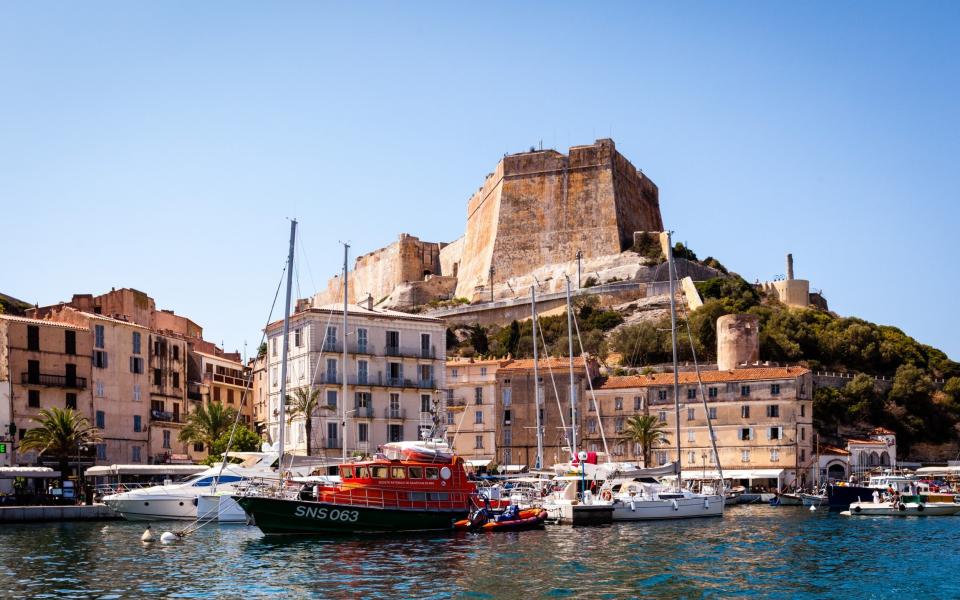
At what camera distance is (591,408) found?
71.8 metres

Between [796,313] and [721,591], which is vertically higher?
[796,313]

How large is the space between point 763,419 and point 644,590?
45.0 metres

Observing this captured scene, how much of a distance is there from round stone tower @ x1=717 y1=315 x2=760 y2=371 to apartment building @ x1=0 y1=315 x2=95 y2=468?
1680 inches

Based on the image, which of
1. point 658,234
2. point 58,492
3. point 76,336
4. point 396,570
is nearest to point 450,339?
point 658,234

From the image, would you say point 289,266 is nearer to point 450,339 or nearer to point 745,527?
point 745,527

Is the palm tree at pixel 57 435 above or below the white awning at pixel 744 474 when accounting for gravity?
above

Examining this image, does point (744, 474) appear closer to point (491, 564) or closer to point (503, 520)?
point (503, 520)

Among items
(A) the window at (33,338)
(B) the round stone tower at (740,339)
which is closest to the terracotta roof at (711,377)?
(B) the round stone tower at (740,339)

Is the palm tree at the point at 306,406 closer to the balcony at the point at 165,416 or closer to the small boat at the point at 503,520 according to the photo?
the balcony at the point at 165,416

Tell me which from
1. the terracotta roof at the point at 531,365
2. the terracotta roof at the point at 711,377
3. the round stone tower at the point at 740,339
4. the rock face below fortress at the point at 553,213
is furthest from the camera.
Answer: the rock face below fortress at the point at 553,213

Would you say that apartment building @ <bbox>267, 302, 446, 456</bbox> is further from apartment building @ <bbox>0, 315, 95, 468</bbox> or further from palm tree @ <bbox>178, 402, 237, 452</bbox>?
apartment building @ <bbox>0, 315, 95, 468</bbox>

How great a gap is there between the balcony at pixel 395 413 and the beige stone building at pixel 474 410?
1371 cm

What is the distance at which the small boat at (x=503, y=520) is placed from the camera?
38.2 m

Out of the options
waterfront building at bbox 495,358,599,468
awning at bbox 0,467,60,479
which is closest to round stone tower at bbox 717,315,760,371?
waterfront building at bbox 495,358,599,468
